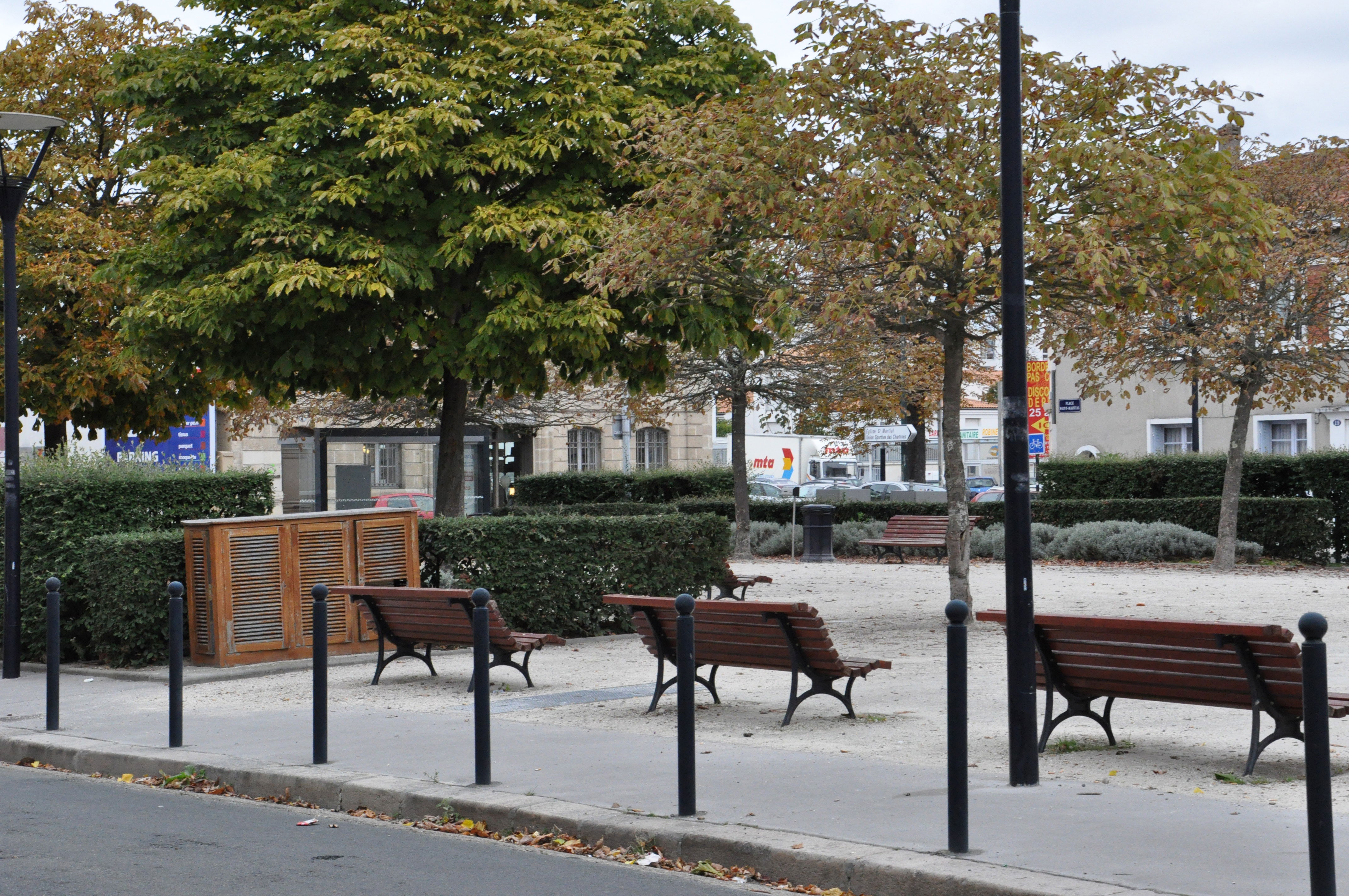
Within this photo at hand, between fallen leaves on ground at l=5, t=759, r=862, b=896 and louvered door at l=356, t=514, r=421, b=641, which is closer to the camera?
fallen leaves on ground at l=5, t=759, r=862, b=896

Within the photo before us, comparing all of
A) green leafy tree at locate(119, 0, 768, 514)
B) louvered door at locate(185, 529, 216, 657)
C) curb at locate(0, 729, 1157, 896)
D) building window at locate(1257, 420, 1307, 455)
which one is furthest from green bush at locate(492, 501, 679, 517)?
building window at locate(1257, 420, 1307, 455)

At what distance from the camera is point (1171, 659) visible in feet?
25.7

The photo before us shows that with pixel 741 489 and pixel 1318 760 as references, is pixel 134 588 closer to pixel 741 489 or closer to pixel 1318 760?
pixel 1318 760

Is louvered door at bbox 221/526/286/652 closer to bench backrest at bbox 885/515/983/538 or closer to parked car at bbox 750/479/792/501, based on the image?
bench backrest at bbox 885/515/983/538

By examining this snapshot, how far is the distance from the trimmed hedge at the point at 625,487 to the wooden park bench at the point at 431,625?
72.7 feet

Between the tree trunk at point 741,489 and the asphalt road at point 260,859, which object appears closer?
the asphalt road at point 260,859

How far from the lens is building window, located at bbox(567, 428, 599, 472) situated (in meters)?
51.2

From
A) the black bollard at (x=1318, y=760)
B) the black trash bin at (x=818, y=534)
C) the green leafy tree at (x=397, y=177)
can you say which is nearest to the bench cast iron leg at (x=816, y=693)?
the black bollard at (x=1318, y=760)

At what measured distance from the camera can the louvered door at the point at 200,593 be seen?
Result: 13.2 meters

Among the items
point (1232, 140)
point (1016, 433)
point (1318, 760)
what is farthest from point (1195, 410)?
point (1318, 760)

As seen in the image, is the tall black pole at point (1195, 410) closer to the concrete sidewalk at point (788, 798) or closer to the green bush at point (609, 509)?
the green bush at point (609, 509)

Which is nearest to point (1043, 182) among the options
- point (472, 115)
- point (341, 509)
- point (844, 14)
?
point (844, 14)

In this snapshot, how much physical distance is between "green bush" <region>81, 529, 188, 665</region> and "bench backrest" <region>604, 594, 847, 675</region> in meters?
4.95

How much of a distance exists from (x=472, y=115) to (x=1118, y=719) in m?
10.7
